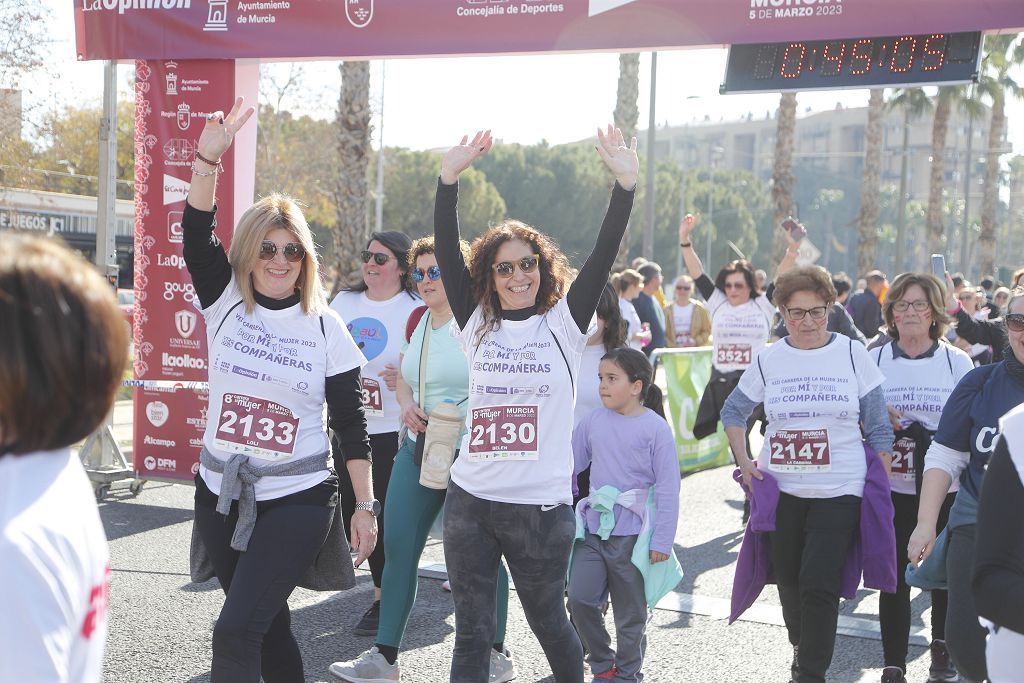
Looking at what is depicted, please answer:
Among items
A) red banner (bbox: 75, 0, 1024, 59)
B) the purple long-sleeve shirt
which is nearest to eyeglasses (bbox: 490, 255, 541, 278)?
the purple long-sleeve shirt

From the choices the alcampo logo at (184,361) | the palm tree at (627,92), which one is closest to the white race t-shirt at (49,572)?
the alcampo logo at (184,361)

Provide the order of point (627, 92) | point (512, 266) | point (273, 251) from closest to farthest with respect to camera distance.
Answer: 1. point (273, 251)
2. point (512, 266)
3. point (627, 92)

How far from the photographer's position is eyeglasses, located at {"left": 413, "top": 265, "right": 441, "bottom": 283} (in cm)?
546

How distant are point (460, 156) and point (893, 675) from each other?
3116mm

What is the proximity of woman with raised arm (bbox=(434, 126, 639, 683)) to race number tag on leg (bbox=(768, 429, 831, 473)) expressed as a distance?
1378 mm

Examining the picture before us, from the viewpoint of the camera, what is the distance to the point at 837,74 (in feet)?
25.5

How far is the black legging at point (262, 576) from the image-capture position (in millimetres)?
3531

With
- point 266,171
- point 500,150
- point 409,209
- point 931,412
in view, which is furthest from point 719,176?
point 931,412

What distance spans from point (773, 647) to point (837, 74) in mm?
3996

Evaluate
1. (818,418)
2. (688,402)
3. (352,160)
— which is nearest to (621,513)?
(818,418)

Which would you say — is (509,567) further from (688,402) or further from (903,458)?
(688,402)

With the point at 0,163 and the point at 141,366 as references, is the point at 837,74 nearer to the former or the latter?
the point at 141,366

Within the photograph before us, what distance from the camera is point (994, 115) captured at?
41656 mm

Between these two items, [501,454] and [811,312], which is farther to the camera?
[811,312]
